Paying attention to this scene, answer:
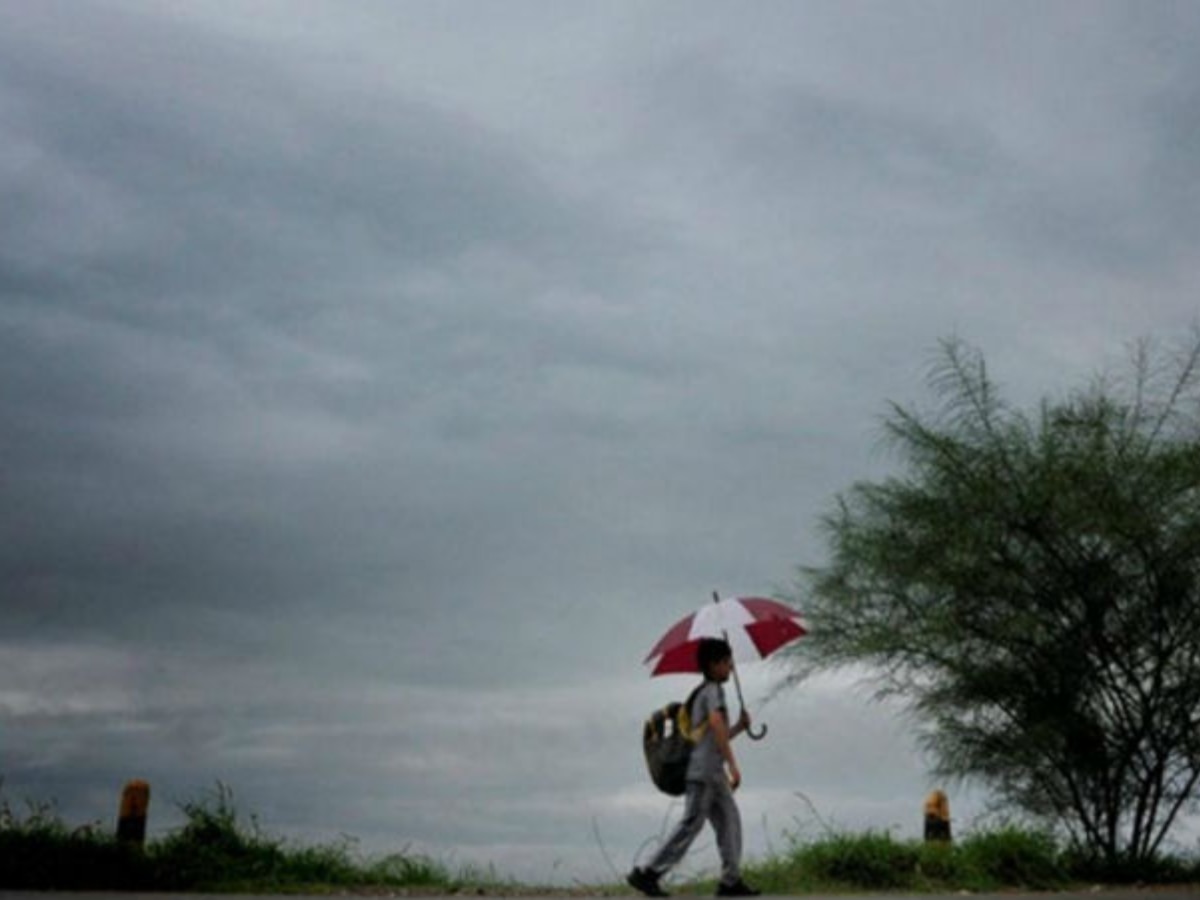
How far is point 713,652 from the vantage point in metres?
11.4

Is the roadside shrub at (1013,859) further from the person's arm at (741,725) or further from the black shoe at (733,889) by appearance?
the person's arm at (741,725)

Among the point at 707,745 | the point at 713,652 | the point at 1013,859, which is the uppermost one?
the point at 713,652

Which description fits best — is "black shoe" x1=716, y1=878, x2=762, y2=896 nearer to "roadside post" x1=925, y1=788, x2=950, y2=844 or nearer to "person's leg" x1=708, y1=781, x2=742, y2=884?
"person's leg" x1=708, y1=781, x2=742, y2=884

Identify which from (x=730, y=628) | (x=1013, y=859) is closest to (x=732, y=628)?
(x=730, y=628)

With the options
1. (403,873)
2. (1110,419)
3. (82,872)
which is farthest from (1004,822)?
(82,872)

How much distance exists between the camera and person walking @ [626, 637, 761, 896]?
36.7ft

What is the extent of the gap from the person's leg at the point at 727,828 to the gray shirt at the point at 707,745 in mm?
139

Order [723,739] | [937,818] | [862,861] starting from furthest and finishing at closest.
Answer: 1. [937,818]
2. [862,861]
3. [723,739]

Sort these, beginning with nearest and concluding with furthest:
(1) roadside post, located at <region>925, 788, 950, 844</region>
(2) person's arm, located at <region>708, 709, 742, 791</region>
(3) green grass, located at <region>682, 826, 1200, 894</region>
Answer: (2) person's arm, located at <region>708, 709, 742, 791</region>, (3) green grass, located at <region>682, 826, 1200, 894</region>, (1) roadside post, located at <region>925, 788, 950, 844</region>

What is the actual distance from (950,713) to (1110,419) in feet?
12.4

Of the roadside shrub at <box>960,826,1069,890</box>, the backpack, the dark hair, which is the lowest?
the roadside shrub at <box>960,826,1069,890</box>

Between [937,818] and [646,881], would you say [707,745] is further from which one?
[937,818]

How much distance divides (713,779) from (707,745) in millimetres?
264

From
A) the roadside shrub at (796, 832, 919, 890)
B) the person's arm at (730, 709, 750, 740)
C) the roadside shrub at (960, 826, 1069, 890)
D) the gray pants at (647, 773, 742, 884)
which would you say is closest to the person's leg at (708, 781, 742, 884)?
the gray pants at (647, 773, 742, 884)
